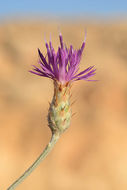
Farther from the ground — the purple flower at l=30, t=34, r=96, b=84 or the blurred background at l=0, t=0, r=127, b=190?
the purple flower at l=30, t=34, r=96, b=84

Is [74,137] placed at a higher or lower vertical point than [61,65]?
lower

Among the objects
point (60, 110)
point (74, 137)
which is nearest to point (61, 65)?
point (60, 110)

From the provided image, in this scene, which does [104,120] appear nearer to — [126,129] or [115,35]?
[126,129]

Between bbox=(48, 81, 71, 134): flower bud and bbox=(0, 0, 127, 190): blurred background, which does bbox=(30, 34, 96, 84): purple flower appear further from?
bbox=(0, 0, 127, 190): blurred background

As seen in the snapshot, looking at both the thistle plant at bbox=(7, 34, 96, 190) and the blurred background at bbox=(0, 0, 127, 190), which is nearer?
the thistle plant at bbox=(7, 34, 96, 190)

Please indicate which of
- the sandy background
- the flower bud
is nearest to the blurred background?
the sandy background

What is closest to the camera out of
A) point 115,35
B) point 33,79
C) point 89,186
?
point 89,186

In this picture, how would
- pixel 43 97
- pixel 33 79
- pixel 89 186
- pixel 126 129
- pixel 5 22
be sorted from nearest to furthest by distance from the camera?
pixel 89 186, pixel 126 129, pixel 43 97, pixel 33 79, pixel 5 22

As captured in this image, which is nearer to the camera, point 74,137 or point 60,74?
point 60,74

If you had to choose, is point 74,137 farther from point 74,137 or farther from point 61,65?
point 61,65

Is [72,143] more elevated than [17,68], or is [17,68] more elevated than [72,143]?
[17,68]

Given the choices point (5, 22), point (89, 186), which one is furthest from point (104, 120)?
point (5, 22)
